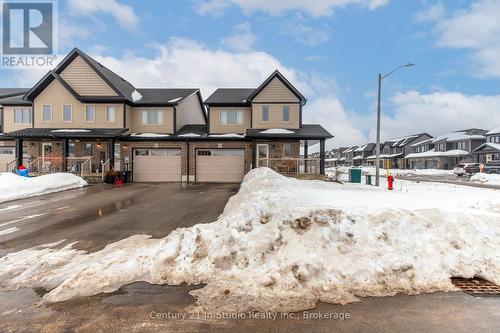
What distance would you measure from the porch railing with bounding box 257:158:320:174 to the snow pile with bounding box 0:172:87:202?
44.5 feet

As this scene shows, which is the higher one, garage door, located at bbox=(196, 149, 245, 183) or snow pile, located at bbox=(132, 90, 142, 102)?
snow pile, located at bbox=(132, 90, 142, 102)

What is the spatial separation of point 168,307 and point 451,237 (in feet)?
17.5

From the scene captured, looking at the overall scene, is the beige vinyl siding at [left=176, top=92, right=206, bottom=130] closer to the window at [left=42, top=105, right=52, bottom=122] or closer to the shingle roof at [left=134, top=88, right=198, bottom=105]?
the shingle roof at [left=134, top=88, right=198, bottom=105]

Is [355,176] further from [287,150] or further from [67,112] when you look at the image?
[67,112]

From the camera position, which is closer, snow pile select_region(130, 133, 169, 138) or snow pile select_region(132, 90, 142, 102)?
snow pile select_region(130, 133, 169, 138)

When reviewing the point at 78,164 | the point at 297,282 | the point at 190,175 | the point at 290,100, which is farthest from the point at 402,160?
the point at 297,282

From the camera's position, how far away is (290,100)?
77.1 feet

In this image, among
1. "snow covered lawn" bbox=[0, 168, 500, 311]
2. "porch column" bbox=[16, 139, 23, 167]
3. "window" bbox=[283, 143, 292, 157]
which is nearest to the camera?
"snow covered lawn" bbox=[0, 168, 500, 311]

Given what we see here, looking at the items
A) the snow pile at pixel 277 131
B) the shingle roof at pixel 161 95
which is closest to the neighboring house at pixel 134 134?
the snow pile at pixel 277 131

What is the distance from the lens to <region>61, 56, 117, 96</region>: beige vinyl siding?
2359cm

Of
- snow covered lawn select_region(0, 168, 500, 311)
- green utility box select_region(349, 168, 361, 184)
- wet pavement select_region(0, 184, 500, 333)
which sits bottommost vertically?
wet pavement select_region(0, 184, 500, 333)

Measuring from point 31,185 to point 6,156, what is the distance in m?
13.7

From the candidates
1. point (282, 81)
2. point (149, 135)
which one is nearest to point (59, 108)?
point (149, 135)

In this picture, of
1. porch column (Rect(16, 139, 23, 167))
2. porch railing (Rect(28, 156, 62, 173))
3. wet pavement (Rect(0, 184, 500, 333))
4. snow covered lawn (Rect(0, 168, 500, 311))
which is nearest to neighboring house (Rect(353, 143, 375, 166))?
porch railing (Rect(28, 156, 62, 173))
